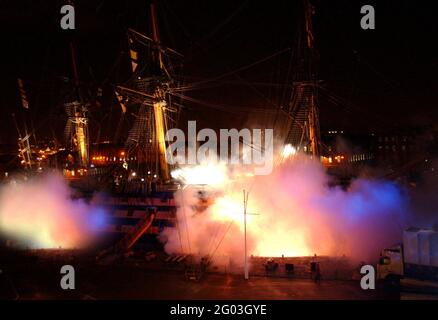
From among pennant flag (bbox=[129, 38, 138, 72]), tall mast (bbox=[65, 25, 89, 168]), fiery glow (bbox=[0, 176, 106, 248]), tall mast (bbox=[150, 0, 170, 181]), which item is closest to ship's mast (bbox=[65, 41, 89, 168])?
tall mast (bbox=[65, 25, 89, 168])

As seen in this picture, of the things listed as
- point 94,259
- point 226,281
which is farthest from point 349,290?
point 94,259

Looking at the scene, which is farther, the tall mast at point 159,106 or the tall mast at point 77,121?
the tall mast at point 77,121

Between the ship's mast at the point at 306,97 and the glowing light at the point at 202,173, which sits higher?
the ship's mast at the point at 306,97

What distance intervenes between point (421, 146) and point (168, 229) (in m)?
24.5

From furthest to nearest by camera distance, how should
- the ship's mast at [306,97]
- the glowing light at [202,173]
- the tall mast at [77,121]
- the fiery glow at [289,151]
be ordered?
the tall mast at [77,121] < the glowing light at [202,173] < the fiery glow at [289,151] < the ship's mast at [306,97]

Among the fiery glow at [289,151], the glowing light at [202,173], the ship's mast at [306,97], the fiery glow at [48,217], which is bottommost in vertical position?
the fiery glow at [48,217]

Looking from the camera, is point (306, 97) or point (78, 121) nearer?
point (306, 97)

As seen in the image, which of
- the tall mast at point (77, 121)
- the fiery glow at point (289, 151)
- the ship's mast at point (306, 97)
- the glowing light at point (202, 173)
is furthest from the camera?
the tall mast at point (77, 121)
